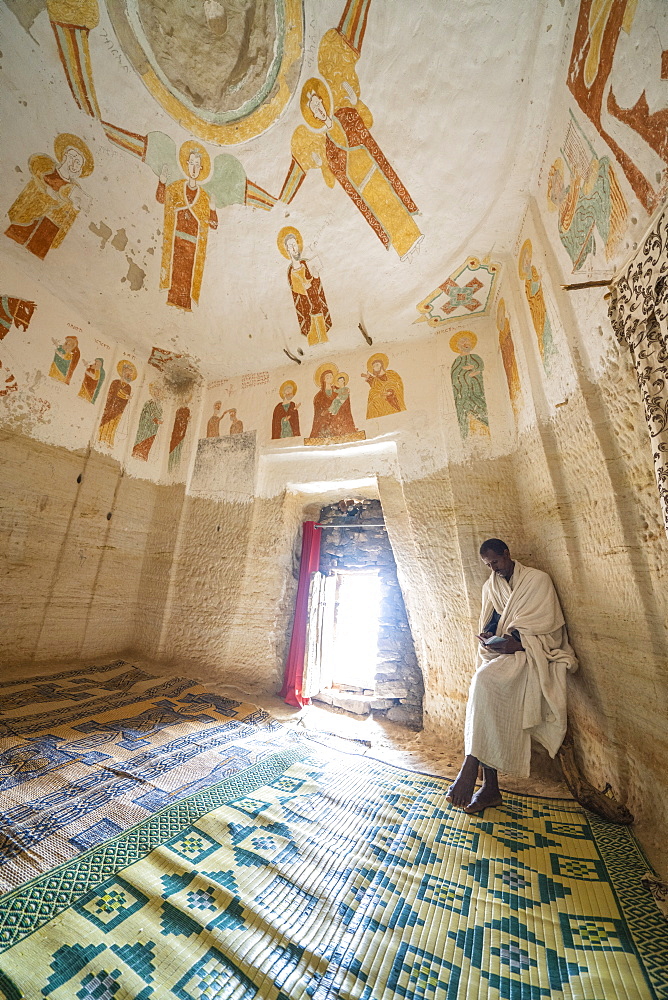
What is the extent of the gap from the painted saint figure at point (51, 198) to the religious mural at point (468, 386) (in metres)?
4.36

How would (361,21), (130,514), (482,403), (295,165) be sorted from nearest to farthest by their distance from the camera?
(361,21) → (295,165) → (482,403) → (130,514)

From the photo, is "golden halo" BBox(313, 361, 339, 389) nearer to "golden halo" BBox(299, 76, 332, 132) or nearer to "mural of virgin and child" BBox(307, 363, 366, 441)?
"mural of virgin and child" BBox(307, 363, 366, 441)

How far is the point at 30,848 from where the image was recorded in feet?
5.87

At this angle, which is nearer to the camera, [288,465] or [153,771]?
[153,771]

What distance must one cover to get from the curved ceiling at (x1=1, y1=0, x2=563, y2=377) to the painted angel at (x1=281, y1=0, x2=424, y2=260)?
0.01 metres

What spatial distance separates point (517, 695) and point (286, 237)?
16.3ft

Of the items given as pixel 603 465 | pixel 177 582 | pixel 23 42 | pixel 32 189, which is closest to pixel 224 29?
pixel 23 42

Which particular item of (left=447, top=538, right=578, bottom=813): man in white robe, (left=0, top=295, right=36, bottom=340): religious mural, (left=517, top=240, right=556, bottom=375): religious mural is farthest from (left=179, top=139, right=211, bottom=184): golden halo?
(left=447, top=538, right=578, bottom=813): man in white robe

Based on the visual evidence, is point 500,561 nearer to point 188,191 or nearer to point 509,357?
point 509,357

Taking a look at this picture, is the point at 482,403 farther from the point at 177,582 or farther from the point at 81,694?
the point at 81,694

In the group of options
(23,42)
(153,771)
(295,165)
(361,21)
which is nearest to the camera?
(153,771)

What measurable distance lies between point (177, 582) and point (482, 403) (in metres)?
4.63

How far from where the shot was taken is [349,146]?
3455mm

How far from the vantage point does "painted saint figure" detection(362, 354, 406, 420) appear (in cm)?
457
